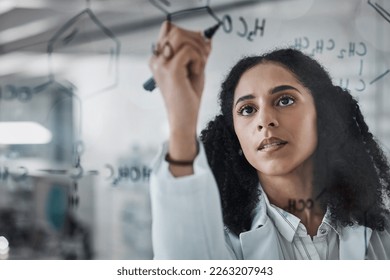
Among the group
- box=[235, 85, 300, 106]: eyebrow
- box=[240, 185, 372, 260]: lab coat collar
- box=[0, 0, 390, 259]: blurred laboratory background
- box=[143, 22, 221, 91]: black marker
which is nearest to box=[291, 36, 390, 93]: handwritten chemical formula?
box=[0, 0, 390, 259]: blurred laboratory background

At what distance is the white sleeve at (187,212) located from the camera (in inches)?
59.3

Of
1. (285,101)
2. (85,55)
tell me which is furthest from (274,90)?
(85,55)

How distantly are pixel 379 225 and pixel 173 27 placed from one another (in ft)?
2.78

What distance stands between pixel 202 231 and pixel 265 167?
261 mm

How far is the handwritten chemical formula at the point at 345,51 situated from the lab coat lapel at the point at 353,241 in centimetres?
41

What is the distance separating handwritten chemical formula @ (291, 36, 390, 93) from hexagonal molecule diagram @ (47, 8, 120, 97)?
0.54 meters

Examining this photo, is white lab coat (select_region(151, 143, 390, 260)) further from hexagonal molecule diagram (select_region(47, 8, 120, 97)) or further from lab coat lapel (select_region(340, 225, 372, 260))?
hexagonal molecule diagram (select_region(47, 8, 120, 97))

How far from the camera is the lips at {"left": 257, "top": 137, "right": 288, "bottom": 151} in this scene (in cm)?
153

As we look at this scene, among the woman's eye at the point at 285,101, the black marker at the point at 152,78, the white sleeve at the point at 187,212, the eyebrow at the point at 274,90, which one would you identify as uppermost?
the black marker at the point at 152,78

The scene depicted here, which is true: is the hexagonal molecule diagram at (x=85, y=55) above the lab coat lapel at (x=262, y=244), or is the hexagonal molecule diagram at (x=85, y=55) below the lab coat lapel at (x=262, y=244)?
above

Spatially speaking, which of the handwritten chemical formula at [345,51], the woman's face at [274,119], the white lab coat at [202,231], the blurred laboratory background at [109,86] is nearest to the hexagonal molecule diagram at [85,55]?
the blurred laboratory background at [109,86]

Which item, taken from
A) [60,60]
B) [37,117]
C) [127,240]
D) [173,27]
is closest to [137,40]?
[173,27]

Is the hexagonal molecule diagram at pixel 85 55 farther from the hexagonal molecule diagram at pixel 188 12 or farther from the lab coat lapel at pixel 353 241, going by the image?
the lab coat lapel at pixel 353 241

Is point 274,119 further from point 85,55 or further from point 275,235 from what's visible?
point 85,55
